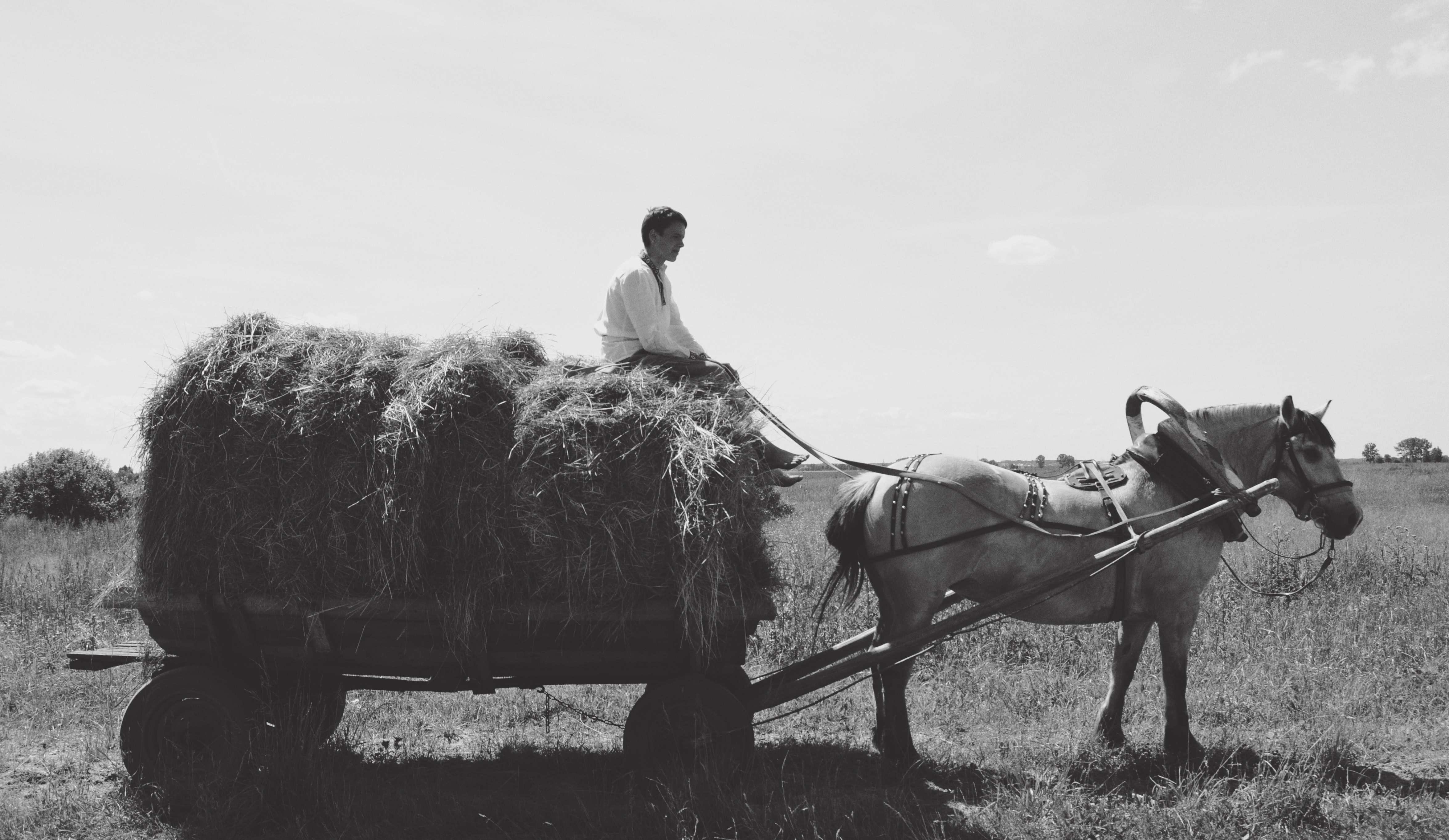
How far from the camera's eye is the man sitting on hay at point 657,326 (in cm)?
494

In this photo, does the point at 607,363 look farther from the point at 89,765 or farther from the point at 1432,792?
the point at 1432,792

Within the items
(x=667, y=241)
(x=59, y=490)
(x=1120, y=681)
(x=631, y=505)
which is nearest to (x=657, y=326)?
(x=667, y=241)

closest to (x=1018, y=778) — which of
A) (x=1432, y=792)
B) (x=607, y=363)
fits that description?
(x=1432, y=792)

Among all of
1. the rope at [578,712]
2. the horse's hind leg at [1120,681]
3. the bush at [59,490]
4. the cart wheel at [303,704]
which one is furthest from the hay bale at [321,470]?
the bush at [59,490]

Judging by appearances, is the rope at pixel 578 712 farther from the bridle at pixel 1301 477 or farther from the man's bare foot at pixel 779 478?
the bridle at pixel 1301 477

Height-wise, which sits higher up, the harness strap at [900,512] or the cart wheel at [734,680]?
the harness strap at [900,512]

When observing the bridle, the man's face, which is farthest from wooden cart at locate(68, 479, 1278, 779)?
the man's face

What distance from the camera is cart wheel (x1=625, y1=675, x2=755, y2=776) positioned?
435 cm

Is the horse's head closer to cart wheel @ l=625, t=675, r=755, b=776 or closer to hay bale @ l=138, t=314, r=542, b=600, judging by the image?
cart wheel @ l=625, t=675, r=755, b=776

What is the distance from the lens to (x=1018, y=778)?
480cm

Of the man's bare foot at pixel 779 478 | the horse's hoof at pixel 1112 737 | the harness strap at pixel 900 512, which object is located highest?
the man's bare foot at pixel 779 478

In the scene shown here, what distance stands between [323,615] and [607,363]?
190 cm

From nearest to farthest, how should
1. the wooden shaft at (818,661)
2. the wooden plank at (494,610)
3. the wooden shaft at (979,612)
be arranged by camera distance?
the wooden plank at (494,610) → the wooden shaft at (979,612) → the wooden shaft at (818,661)

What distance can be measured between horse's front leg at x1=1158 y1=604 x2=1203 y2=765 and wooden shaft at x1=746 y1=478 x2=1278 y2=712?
0.58 m
